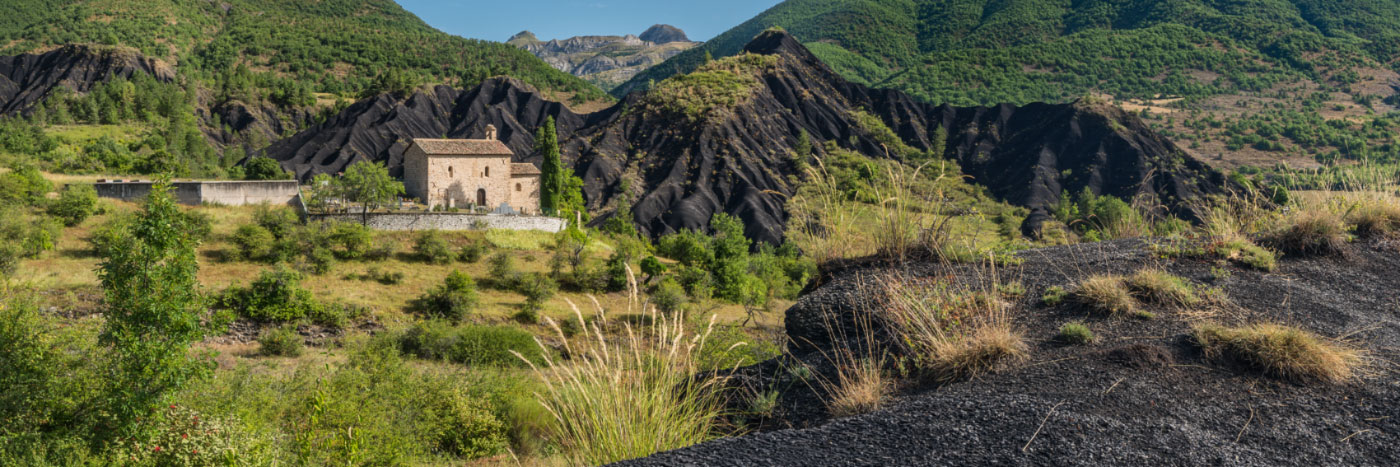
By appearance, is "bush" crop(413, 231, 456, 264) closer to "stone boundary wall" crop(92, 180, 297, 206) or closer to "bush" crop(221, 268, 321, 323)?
"bush" crop(221, 268, 321, 323)

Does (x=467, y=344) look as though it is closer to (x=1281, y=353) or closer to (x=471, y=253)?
(x=471, y=253)

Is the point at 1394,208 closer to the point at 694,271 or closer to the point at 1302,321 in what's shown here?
the point at 1302,321

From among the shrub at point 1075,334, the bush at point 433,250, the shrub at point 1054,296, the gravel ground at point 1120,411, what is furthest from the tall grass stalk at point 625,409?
the bush at point 433,250

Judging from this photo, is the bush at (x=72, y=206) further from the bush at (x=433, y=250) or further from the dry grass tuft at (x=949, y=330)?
the dry grass tuft at (x=949, y=330)

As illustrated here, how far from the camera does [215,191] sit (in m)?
32.0

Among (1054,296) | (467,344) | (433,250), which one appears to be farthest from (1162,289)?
(433,250)

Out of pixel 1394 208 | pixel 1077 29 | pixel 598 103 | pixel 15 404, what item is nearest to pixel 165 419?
pixel 15 404

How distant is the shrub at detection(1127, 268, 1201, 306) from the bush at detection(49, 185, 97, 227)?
118ft

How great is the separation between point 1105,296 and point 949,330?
4.91 feet

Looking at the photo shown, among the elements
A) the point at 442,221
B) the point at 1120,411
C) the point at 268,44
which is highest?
the point at 268,44

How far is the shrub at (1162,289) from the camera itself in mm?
5402

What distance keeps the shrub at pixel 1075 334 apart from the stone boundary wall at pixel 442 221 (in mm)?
31976

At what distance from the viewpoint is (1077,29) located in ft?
441

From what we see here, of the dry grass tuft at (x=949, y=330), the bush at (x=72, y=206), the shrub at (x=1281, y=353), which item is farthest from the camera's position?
the bush at (x=72, y=206)
